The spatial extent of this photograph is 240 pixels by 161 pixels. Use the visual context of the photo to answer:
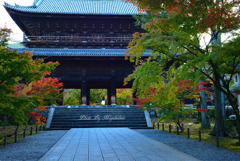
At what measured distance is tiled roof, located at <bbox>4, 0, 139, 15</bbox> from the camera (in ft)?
82.2

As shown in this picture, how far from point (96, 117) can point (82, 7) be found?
1668cm

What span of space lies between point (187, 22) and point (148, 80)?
2.91 metres

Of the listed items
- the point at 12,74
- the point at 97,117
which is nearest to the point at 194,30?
the point at 12,74

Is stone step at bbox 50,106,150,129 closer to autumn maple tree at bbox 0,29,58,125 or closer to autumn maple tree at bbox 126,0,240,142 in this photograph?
autumn maple tree at bbox 0,29,58,125

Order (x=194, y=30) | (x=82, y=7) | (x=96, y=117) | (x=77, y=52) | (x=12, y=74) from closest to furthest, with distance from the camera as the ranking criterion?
(x=194, y=30) < (x=12, y=74) < (x=96, y=117) < (x=77, y=52) < (x=82, y=7)

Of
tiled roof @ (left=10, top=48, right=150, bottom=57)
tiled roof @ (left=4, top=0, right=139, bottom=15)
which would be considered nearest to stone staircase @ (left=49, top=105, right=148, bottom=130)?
tiled roof @ (left=10, top=48, right=150, bottom=57)

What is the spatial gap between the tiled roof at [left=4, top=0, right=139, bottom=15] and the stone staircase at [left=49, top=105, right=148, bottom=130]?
1149cm

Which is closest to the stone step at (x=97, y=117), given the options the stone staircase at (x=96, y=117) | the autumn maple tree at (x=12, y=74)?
the stone staircase at (x=96, y=117)

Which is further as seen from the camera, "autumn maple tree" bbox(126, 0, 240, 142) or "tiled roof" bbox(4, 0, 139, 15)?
"tiled roof" bbox(4, 0, 139, 15)

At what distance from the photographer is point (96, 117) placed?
18234 mm

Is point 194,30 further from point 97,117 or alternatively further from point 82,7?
point 82,7

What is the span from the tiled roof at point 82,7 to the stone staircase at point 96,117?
1149 centimetres

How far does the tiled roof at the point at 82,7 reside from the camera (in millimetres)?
25062

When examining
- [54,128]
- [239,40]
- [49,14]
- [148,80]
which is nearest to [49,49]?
[49,14]
